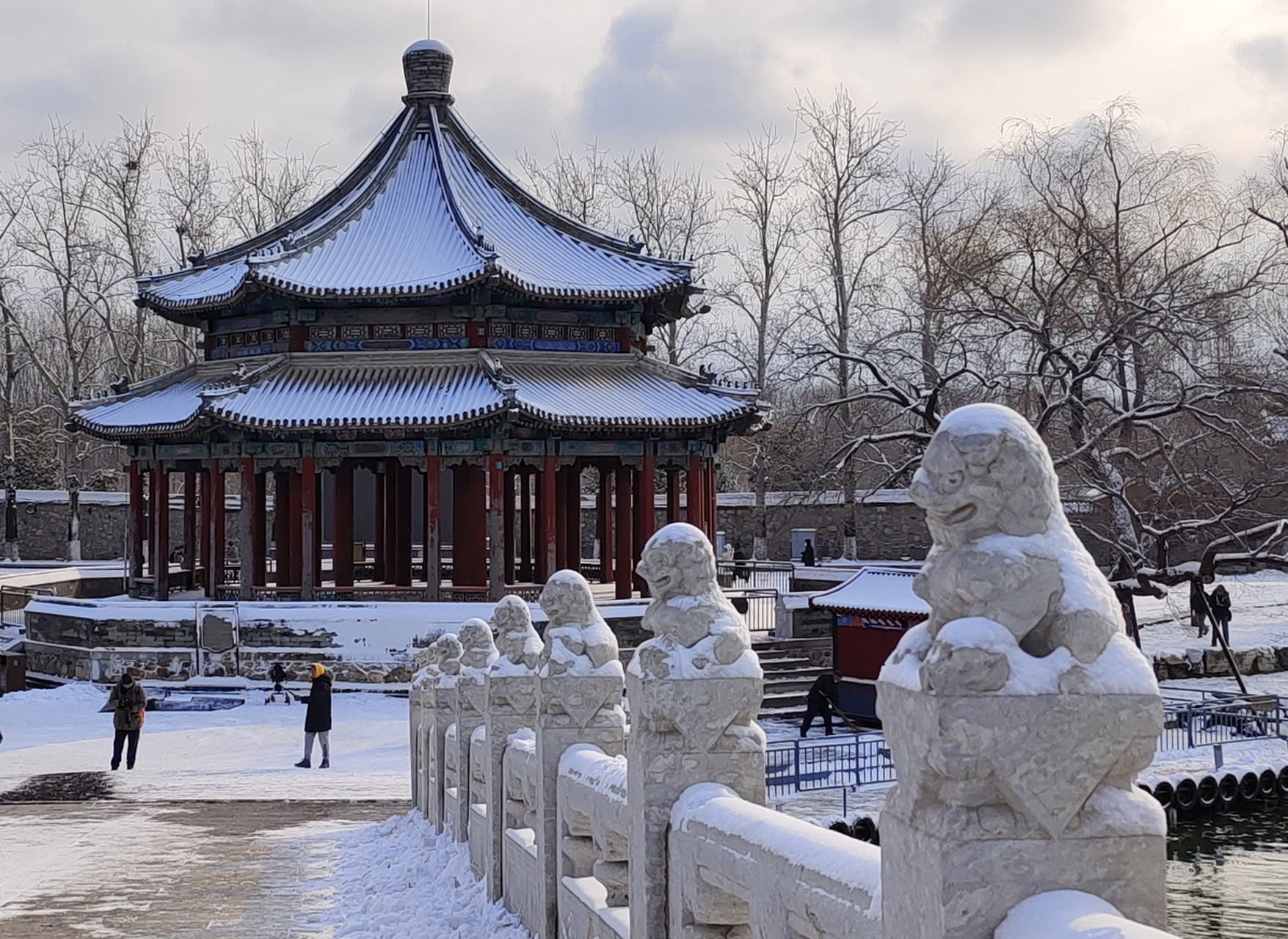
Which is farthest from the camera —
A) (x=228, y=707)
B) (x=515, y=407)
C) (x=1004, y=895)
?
(x=515, y=407)

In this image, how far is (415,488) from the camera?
40.8 m

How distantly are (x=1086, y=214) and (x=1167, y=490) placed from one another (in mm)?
5548

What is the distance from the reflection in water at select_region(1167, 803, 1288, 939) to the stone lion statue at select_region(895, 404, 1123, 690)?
31.9 feet

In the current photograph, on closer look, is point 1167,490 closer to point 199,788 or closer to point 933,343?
point 933,343

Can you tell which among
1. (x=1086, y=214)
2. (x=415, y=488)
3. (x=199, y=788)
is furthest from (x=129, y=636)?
(x=1086, y=214)

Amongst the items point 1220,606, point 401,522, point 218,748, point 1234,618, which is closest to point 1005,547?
point 218,748

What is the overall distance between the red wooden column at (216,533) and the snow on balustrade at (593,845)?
68.0ft

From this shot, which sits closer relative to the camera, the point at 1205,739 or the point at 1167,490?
the point at 1205,739

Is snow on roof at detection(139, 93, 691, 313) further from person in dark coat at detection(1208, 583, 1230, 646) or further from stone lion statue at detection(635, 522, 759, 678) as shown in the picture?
stone lion statue at detection(635, 522, 759, 678)

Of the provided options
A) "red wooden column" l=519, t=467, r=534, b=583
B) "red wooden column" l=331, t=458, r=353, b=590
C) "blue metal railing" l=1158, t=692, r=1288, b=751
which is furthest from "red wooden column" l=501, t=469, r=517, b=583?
"blue metal railing" l=1158, t=692, r=1288, b=751

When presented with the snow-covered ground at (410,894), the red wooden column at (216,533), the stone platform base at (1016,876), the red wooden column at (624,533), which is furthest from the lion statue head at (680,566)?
the red wooden column at (216,533)

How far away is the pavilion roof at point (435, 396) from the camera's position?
24.6 meters

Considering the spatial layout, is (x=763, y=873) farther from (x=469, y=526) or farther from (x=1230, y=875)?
(x=469, y=526)

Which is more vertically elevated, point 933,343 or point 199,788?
point 933,343
